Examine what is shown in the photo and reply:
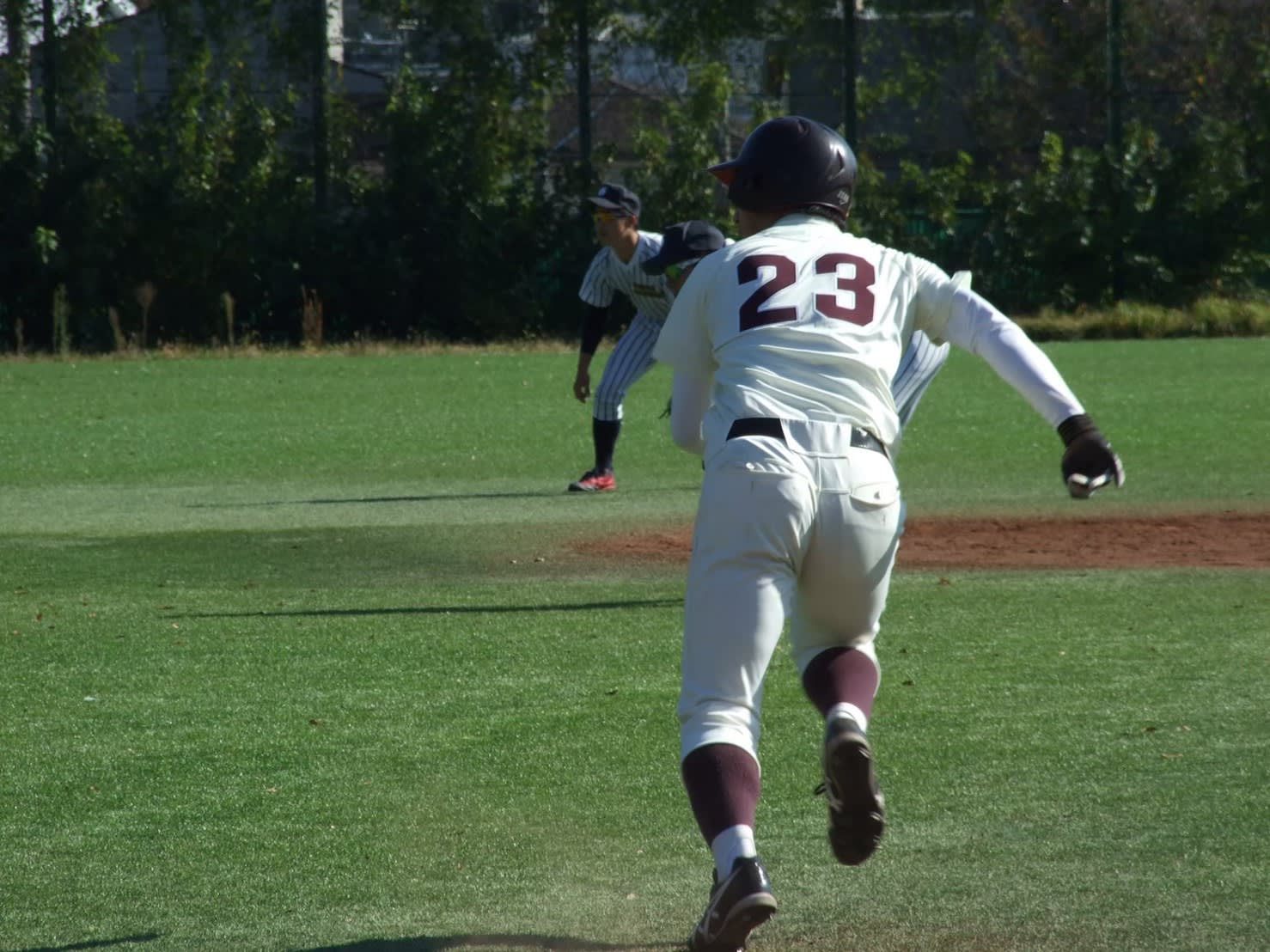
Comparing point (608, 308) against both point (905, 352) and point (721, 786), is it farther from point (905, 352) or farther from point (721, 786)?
point (721, 786)

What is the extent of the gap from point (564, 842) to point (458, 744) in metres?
1.25

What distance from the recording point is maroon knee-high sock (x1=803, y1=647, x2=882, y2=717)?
→ 13.5 feet

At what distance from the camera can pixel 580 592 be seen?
963 centimetres

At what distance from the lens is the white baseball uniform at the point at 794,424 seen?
3.88 m

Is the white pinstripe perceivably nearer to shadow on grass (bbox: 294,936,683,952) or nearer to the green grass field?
the green grass field

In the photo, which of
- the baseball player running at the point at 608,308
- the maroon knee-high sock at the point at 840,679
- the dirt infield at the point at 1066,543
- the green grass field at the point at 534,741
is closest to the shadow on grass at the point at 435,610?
the green grass field at the point at 534,741

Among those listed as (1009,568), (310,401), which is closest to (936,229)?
(310,401)

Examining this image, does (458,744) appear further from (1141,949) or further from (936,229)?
(936,229)

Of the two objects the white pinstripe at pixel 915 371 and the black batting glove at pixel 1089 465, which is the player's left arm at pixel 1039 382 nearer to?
the black batting glove at pixel 1089 465

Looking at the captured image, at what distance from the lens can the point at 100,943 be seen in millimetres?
4152

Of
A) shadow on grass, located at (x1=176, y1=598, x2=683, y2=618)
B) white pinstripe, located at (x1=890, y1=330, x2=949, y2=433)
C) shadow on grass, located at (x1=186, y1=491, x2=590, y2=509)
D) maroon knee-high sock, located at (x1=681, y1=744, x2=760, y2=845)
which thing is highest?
white pinstripe, located at (x1=890, y1=330, x2=949, y2=433)

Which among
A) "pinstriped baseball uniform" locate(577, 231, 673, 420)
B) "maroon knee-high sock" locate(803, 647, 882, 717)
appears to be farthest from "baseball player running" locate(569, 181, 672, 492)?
"maroon knee-high sock" locate(803, 647, 882, 717)

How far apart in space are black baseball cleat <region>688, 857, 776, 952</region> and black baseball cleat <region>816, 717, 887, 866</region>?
0.31 m

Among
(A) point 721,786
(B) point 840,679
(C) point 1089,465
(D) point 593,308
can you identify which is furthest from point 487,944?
(D) point 593,308
